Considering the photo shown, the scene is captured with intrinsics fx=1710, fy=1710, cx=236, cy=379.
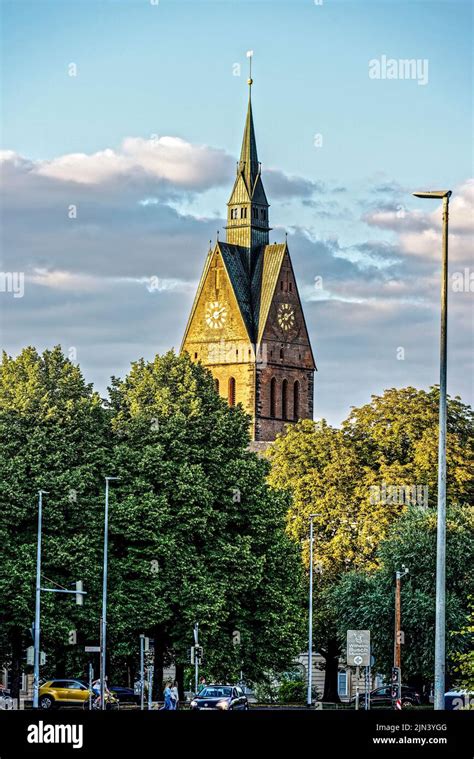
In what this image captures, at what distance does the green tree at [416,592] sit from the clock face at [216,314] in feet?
279

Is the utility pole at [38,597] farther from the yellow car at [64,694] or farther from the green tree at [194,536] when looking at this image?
the yellow car at [64,694]

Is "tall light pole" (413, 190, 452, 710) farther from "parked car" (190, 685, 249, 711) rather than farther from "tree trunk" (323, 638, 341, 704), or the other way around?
"tree trunk" (323, 638, 341, 704)

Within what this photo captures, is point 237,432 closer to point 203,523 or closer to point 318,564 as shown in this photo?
point 203,523

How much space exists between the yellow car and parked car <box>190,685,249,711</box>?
7.90m

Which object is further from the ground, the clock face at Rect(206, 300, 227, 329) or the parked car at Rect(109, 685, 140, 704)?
the clock face at Rect(206, 300, 227, 329)

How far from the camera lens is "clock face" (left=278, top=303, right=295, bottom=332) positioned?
532ft

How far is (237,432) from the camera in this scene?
67.7m

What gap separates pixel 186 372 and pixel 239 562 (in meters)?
9.14

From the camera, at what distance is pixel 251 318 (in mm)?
161000

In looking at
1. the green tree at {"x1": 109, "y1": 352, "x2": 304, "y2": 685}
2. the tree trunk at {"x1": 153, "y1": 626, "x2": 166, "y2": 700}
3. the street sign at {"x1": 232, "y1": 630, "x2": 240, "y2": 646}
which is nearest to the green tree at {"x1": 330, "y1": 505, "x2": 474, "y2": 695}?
the green tree at {"x1": 109, "y1": 352, "x2": 304, "y2": 685}

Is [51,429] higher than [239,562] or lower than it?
higher
